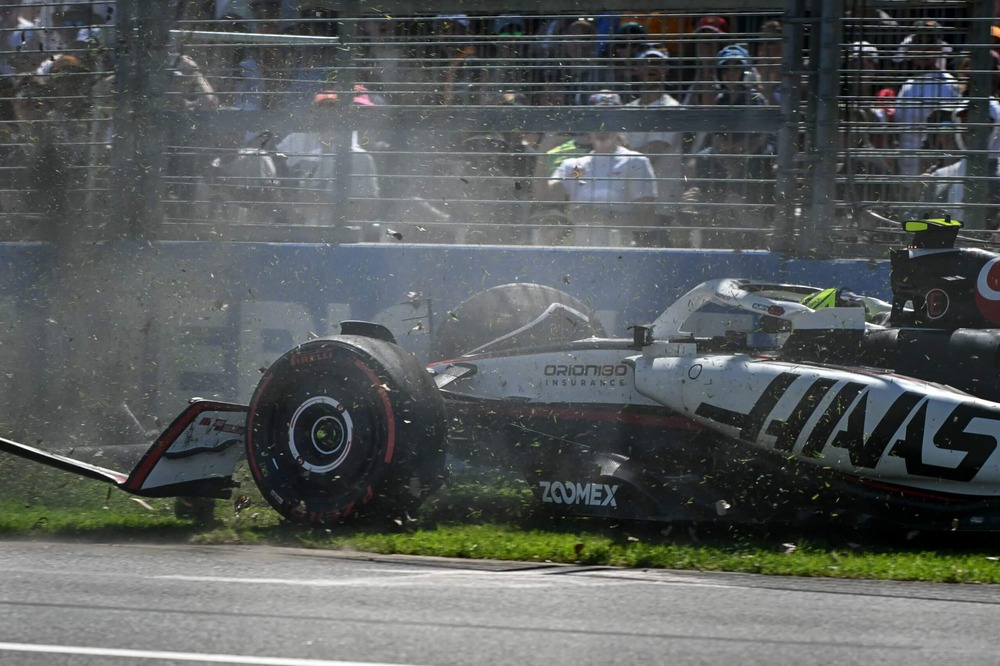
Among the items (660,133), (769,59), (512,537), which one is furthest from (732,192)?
(512,537)

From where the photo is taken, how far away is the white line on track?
13.1ft

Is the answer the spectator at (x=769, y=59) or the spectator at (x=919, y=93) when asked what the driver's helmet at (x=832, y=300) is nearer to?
the spectator at (x=919, y=93)

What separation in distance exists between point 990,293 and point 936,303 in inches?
10.8

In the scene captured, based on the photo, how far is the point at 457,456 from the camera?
7020 millimetres

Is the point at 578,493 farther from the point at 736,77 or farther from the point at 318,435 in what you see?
the point at 736,77

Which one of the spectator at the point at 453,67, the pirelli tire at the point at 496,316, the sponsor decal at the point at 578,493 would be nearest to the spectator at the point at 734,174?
the pirelli tire at the point at 496,316

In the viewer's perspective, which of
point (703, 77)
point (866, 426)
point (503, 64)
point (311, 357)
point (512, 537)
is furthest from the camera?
point (503, 64)

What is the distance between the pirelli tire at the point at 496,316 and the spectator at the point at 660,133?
1302 millimetres

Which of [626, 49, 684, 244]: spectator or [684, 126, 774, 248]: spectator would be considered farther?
[626, 49, 684, 244]: spectator

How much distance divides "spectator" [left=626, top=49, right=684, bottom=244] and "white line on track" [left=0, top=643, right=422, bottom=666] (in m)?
5.60

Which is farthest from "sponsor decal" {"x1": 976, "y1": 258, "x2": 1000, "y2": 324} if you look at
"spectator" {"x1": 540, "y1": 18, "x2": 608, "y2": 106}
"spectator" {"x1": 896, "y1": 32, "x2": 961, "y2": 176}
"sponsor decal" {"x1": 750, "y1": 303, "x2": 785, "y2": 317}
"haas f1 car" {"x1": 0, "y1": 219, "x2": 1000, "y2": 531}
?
"spectator" {"x1": 540, "y1": 18, "x2": 608, "y2": 106}

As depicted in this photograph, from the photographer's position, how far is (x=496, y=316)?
26.3 feet

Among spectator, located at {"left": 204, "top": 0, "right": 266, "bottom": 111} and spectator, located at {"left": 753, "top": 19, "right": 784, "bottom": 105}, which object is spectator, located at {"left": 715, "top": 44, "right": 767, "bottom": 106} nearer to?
spectator, located at {"left": 753, "top": 19, "right": 784, "bottom": 105}

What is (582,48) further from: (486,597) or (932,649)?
(932,649)
